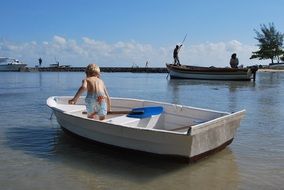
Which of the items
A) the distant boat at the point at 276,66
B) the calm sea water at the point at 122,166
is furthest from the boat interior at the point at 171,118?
the distant boat at the point at 276,66

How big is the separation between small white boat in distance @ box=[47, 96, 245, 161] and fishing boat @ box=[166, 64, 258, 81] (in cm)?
2465

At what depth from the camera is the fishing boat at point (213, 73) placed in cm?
3347

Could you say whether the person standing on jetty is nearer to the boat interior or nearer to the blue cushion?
the boat interior

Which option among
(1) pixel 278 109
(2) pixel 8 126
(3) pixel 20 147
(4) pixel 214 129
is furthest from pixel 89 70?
(1) pixel 278 109

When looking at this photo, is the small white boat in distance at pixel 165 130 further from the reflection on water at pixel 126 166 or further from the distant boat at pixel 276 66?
the distant boat at pixel 276 66

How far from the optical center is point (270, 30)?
70562 mm

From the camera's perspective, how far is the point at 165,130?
781 centimetres

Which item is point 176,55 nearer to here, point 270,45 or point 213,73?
point 213,73

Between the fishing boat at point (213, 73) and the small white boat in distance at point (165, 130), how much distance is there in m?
24.6

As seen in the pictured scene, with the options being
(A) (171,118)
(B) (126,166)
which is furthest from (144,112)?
(B) (126,166)

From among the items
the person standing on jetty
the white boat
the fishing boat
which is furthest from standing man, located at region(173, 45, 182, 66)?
the white boat

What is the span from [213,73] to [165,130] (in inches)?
1103

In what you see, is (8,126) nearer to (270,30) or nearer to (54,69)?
(270,30)

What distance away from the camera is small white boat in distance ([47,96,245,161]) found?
6.83 meters
